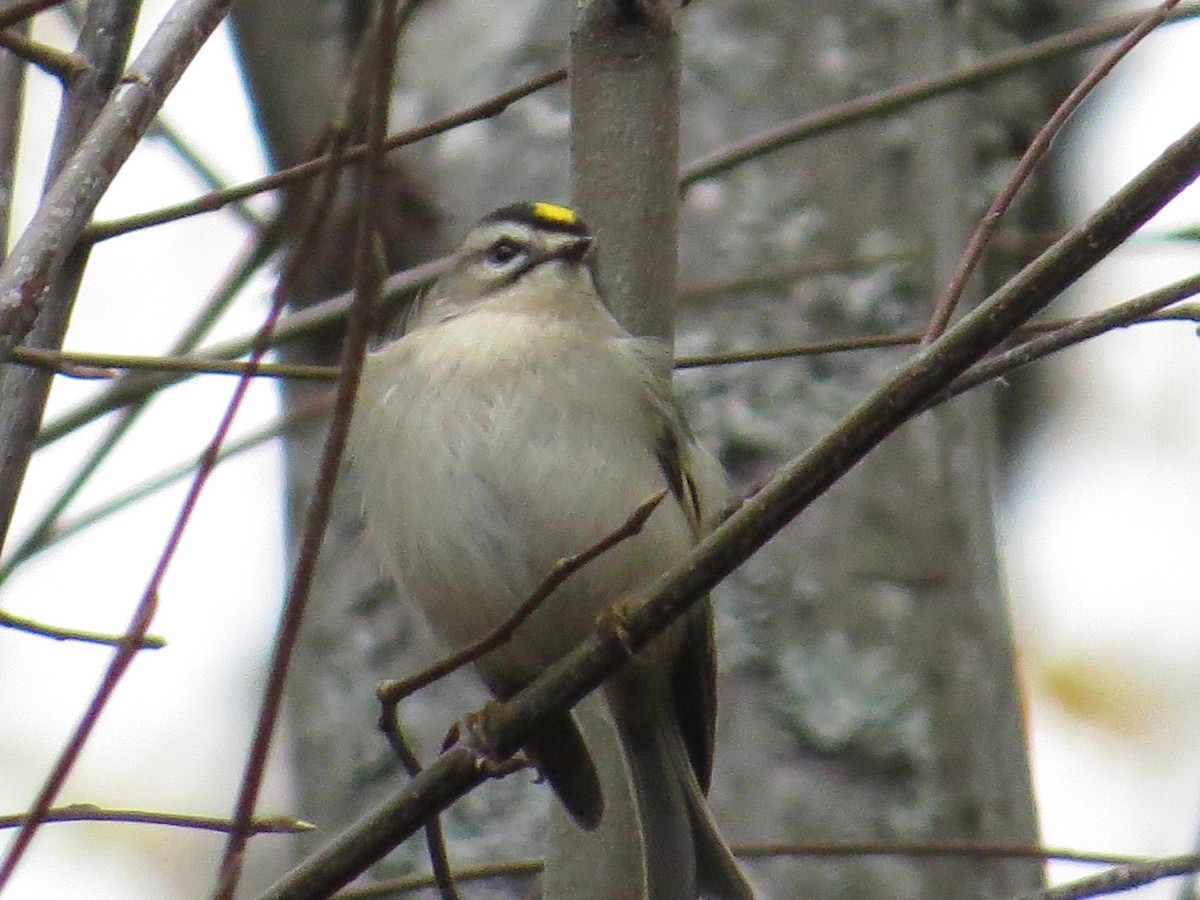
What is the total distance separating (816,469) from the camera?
6.04ft

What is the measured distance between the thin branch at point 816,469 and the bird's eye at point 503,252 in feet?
5.76

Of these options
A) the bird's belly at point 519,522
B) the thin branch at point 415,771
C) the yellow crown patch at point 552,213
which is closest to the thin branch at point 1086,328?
the thin branch at point 415,771

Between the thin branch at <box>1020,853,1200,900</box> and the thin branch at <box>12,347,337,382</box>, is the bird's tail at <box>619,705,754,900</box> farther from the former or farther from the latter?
the thin branch at <box>12,347,337,382</box>

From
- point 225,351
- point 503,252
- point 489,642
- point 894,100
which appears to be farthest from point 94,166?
point 503,252

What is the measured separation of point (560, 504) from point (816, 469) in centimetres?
120

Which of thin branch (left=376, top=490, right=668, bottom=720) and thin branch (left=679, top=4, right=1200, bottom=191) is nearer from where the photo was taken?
thin branch (left=376, top=490, right=668, bottom=720)

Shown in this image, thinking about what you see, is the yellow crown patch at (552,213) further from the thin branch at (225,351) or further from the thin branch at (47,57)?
the thin branch at (47,57)

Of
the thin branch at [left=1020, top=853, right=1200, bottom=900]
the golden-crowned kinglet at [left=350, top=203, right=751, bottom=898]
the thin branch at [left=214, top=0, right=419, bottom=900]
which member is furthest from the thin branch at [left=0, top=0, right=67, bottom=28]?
the thin branch at [left=1020, top=853, right=1200, bottom=900]

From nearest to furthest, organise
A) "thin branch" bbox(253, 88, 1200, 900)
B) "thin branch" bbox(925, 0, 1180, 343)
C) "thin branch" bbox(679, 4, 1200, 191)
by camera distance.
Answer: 1. "thin branch" bbox(253, 88, 1200, 900)
2. "thin branch" bbox(925, 0, 1180, 343)
3. "thin branch" bbox(679, 4, 1200, 191)

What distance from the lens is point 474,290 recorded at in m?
3.72

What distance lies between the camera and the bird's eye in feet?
12.2

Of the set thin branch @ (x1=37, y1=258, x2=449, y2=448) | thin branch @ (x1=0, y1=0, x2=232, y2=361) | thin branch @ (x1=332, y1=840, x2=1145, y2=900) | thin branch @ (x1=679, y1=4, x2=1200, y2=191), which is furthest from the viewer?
thin branch @ (x1=679, y1=4, x2=1200, y2=191)

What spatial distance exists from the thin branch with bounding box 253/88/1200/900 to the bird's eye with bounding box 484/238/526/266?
5.76 feet

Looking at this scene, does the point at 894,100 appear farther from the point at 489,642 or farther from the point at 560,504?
the point at 489,642
